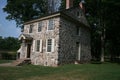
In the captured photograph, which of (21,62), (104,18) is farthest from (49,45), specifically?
(104,18)

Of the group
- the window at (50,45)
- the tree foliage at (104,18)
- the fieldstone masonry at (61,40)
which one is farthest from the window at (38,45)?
the tree foliage at (104,18)

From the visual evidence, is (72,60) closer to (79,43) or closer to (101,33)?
(79,43)

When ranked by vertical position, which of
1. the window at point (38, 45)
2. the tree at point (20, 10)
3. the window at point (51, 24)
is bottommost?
the window at point (38, 45)

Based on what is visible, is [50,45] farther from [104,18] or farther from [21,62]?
[104,18]

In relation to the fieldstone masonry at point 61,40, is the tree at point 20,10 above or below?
above

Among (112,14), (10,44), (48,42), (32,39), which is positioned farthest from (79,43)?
A: (10,44)

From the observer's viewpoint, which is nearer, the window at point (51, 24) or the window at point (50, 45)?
the window at point (50, 45)

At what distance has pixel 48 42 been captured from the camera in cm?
2144

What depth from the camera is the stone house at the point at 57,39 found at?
20422 mm

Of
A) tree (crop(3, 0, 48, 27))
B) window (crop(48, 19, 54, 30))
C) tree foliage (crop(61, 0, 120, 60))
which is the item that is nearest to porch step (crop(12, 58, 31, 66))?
window (crop(48, 19, 54, 30))

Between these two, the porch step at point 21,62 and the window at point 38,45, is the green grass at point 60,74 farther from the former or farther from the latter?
the window at point 38,45

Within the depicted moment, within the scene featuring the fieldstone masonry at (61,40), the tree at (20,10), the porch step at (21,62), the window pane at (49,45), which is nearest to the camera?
the fieldstone masonry at (61,40)

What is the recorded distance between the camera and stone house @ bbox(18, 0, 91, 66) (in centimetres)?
→ 2042

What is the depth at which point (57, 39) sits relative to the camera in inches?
794
